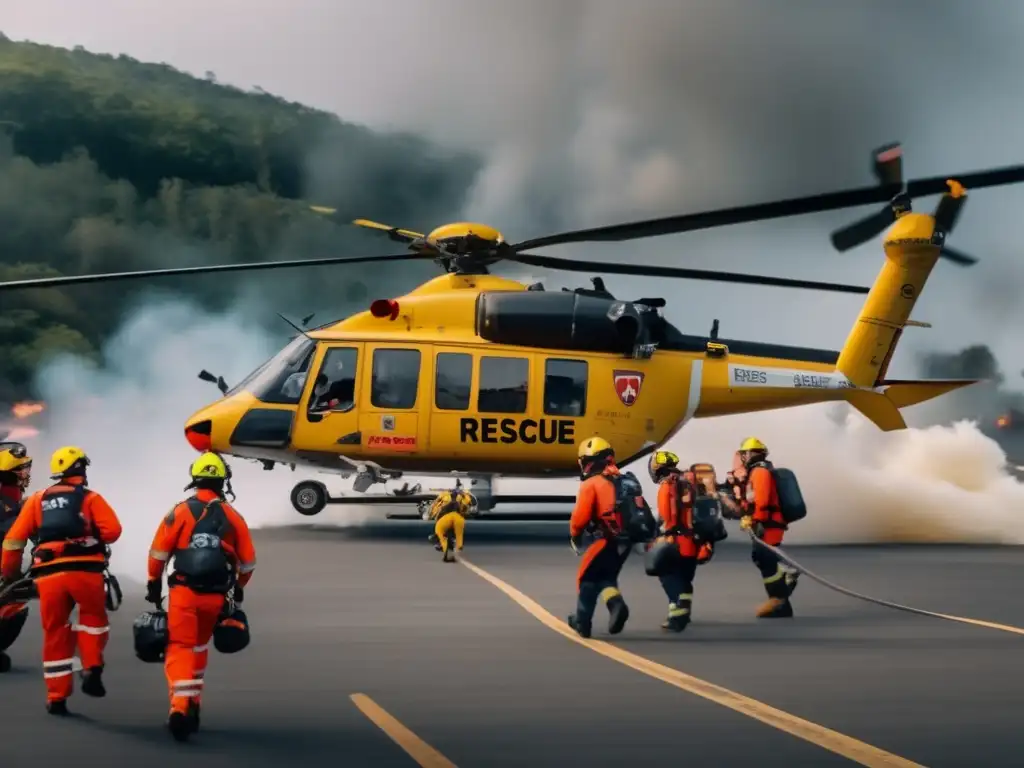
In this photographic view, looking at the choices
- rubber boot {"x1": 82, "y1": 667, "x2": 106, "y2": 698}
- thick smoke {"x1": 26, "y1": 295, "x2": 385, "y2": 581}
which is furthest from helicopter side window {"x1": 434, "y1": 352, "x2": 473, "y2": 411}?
rubber boot {"x1": 82, "y1": 667, "x2": 106, "y2": 698}

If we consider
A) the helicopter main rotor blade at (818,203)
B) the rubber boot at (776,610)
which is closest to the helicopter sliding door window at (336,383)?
the helicopter main rotor blade at (818,203)

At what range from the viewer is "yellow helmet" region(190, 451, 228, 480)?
10.6 metres

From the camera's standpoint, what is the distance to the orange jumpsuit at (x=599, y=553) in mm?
14414

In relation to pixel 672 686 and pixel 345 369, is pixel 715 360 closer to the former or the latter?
pixel 345 369

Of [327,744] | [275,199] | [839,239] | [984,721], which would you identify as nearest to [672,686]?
[984,721]

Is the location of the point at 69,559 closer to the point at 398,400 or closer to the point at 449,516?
the point at 449,516

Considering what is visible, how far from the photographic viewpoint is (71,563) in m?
11.1

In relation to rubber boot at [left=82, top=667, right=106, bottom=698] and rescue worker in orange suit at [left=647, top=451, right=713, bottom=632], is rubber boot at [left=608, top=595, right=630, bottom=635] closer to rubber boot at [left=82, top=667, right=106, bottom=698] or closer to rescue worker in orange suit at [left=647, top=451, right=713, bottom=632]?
rescue worker in orange suit at [left=647, top=451, right=713, bottom=632]

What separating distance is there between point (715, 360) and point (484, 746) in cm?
1742

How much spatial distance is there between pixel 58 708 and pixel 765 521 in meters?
7.92

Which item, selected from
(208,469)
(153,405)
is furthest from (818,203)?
(153,405)

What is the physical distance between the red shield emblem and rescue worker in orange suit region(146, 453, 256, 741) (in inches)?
607

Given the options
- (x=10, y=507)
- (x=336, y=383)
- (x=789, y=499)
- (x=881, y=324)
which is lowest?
(x=10, y=507)

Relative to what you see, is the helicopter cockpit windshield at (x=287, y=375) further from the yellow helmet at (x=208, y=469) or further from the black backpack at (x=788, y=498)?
the yellow helmet at (x=208, y=469)
